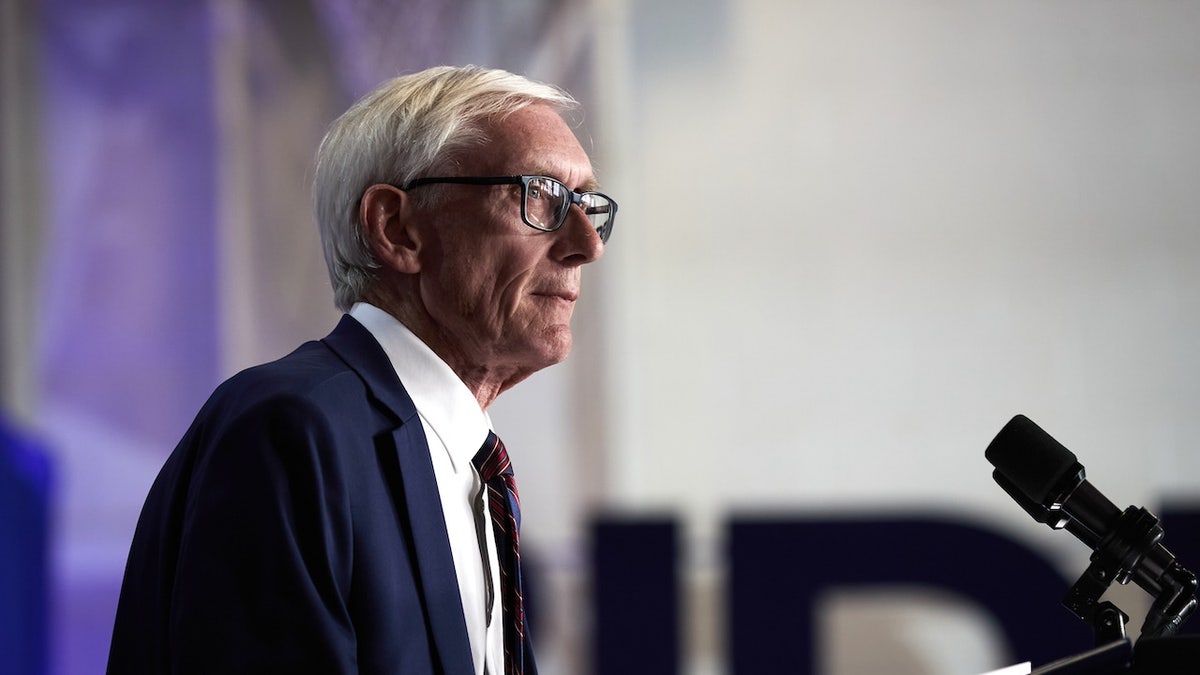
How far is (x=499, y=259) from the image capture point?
1403mm

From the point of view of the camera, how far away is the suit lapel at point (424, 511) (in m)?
1.18

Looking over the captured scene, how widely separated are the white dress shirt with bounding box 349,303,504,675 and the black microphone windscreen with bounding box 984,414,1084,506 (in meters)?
0.51

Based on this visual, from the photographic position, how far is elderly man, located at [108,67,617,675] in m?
1.06

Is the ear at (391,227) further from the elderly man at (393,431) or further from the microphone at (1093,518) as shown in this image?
the microphone at (1093,518)

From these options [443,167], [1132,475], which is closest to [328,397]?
[443,167]

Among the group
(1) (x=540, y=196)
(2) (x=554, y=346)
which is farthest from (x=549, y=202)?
(2) (x=554, y=346)

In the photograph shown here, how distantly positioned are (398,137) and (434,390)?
0.96 feet

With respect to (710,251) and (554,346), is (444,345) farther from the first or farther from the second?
(710,251)

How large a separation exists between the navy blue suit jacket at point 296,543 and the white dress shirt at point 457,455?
0.15 feet

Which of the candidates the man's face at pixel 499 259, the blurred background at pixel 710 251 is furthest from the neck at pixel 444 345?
the blurred background at pixel 710 251

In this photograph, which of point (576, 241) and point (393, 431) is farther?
point (576, 241)

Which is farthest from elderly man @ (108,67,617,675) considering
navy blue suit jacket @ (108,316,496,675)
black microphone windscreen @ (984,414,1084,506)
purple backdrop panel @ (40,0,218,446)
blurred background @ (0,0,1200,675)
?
purple backdrop panel @ (40,0,218,446)

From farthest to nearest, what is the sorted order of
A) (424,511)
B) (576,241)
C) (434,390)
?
(576,241), (434,390), (424,511)

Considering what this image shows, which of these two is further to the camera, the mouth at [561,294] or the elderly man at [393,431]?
the mouth at [561,294]
